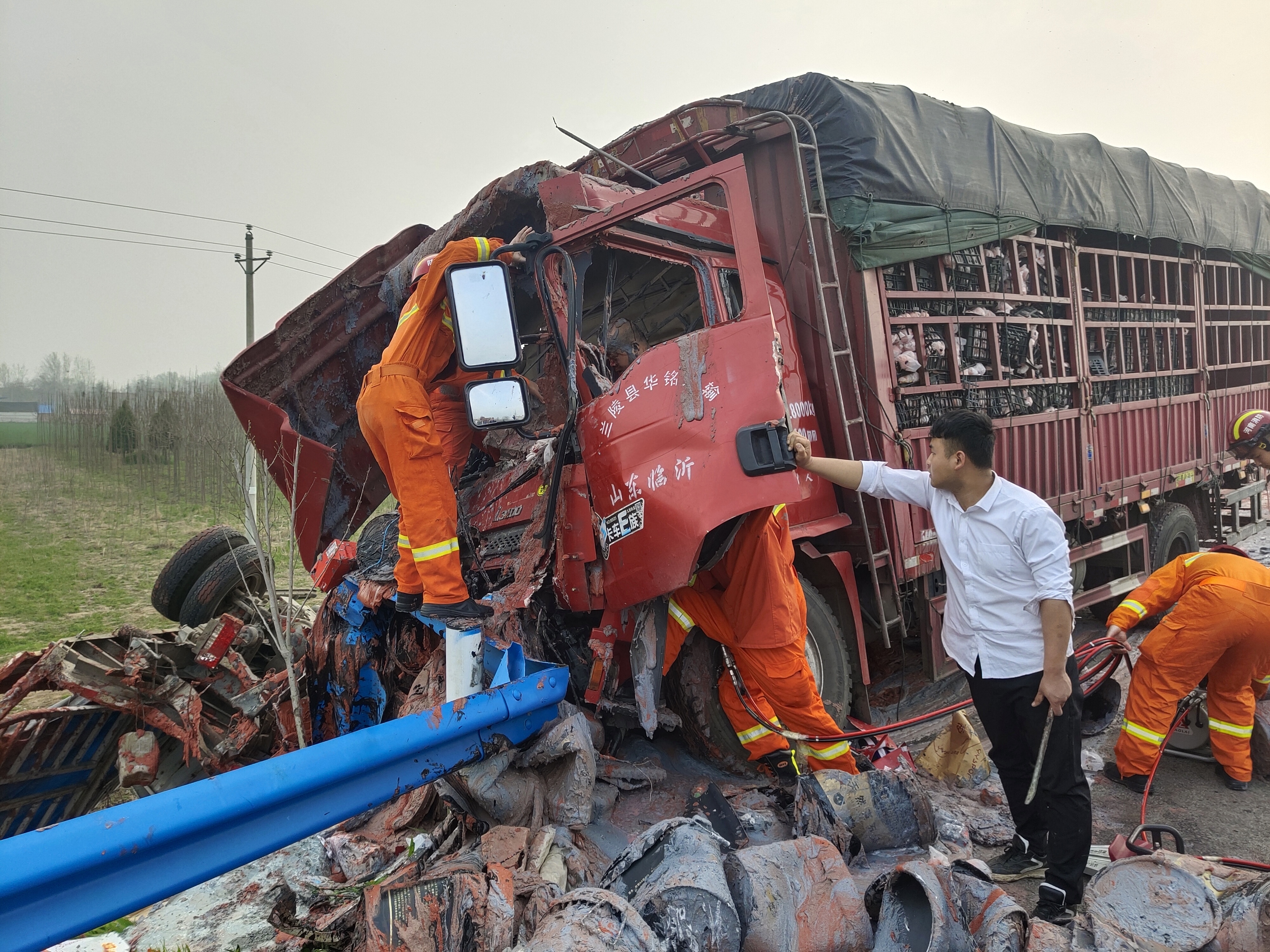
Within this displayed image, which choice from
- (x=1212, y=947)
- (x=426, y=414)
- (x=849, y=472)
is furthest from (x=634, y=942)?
(x=426, y=414)

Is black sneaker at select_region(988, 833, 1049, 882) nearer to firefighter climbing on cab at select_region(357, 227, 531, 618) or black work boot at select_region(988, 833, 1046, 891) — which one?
black work boot at select_region(988, 833, 1046, 891)

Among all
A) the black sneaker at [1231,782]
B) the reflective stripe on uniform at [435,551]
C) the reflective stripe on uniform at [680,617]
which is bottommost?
the black sneaker at [1231,782]

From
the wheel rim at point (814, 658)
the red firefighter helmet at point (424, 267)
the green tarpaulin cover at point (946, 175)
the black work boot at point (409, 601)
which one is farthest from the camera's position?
the green tarpaulin cover at point (946, 175)

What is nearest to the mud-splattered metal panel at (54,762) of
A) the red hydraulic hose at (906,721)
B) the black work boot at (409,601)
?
the black work boot at (409,601)

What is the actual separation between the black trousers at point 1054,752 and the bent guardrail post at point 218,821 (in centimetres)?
170

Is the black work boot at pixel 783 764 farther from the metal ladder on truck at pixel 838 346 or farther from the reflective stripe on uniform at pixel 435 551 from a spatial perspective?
the reflective stripe on uniform at pixel 435 551

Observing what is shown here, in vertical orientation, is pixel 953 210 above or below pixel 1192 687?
above

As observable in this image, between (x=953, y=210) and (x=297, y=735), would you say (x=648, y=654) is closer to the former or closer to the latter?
(x=297, y=735)

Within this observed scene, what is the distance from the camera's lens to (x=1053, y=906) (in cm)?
255

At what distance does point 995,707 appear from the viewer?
2.77m

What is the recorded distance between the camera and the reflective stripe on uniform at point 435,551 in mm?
2994

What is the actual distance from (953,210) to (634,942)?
12.9 feet

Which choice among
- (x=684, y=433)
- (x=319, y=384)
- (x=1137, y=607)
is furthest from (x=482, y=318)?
(x=1137, y=607)

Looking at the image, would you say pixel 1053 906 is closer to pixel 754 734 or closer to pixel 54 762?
pixel 754 734
